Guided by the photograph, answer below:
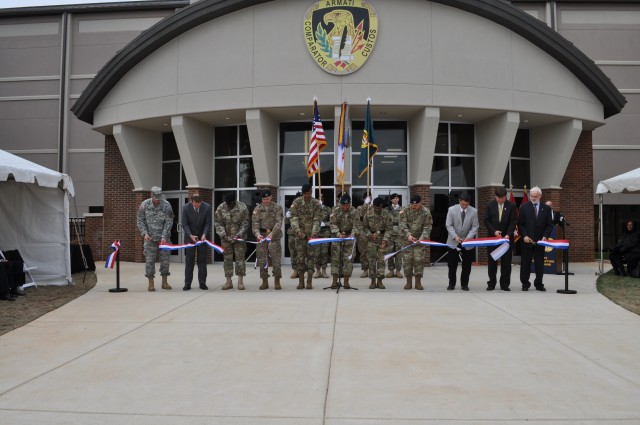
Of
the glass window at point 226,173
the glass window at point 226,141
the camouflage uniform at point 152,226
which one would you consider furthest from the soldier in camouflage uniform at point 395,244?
the glass window at point 226,141

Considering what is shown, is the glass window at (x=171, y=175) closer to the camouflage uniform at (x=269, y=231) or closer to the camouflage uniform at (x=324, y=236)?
the camouflage uniform at (x=324, y=236)

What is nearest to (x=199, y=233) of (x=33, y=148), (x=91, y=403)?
(x=91, y=403)

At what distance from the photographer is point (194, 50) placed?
53.4ft

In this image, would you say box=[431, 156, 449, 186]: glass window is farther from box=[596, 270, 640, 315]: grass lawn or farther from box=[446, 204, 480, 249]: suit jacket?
box=[446, 204, 480, 249]: suit jacket

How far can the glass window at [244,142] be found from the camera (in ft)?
58.0

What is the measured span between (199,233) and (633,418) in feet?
28.3

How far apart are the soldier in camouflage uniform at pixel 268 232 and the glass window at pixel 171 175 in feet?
31.4

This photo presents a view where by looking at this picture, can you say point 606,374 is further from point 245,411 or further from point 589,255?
point 589,255

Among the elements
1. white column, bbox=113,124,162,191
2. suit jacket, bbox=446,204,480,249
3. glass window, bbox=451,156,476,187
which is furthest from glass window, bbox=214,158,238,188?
suit jacket, bbox=446,204,480,249

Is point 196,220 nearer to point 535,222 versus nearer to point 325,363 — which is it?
point 325,363

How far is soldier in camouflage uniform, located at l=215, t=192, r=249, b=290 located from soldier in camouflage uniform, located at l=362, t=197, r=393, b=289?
2.56 metres

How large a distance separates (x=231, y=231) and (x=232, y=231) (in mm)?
21

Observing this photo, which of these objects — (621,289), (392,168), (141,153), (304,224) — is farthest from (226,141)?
(621,289)

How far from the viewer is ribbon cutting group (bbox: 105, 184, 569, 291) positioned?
1017 centimetres
